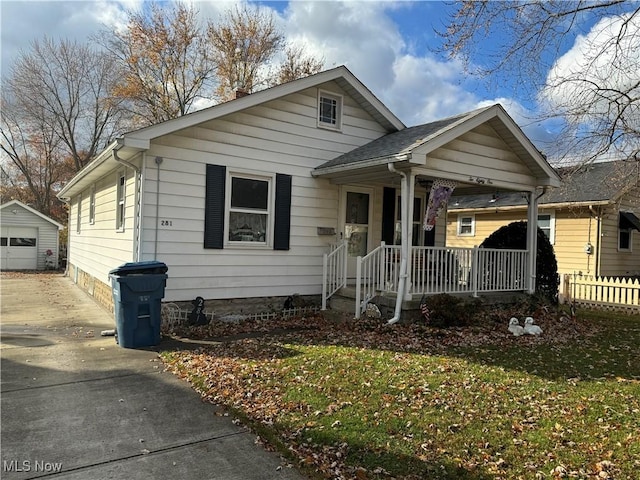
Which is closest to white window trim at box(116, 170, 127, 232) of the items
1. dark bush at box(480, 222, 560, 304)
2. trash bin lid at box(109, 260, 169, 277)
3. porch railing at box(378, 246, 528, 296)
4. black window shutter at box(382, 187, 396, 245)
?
trash bin lid at box(109, 260, 169, 277)

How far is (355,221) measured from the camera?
10.6 meters

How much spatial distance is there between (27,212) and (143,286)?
22.7m

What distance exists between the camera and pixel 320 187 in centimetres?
993

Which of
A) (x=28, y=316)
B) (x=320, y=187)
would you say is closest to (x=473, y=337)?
(x=320, y=187)

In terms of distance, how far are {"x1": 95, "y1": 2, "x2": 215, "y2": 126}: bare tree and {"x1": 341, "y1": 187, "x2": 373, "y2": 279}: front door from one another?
18091 mm

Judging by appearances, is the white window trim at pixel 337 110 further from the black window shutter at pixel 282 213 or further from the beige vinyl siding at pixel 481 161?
the beige vinyl siding at pixel 481 161

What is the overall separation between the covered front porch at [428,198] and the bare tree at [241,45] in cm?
1773

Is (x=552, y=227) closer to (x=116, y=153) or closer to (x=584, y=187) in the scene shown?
(x=584, y=187)

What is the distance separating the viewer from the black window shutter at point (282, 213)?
30.4 feet

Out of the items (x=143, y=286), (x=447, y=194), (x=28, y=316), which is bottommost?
(x=28, y=316)

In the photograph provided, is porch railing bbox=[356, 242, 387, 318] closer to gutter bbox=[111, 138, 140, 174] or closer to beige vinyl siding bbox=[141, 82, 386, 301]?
beige vinyl siding bbox=[141, 82, 386, 301]

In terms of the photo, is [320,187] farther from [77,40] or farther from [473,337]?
[77,40]

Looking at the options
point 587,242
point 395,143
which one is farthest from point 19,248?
point 587,242

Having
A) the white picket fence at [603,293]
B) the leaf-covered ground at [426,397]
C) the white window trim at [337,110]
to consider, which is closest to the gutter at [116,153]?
the leaf-covered ground at [426,397]
